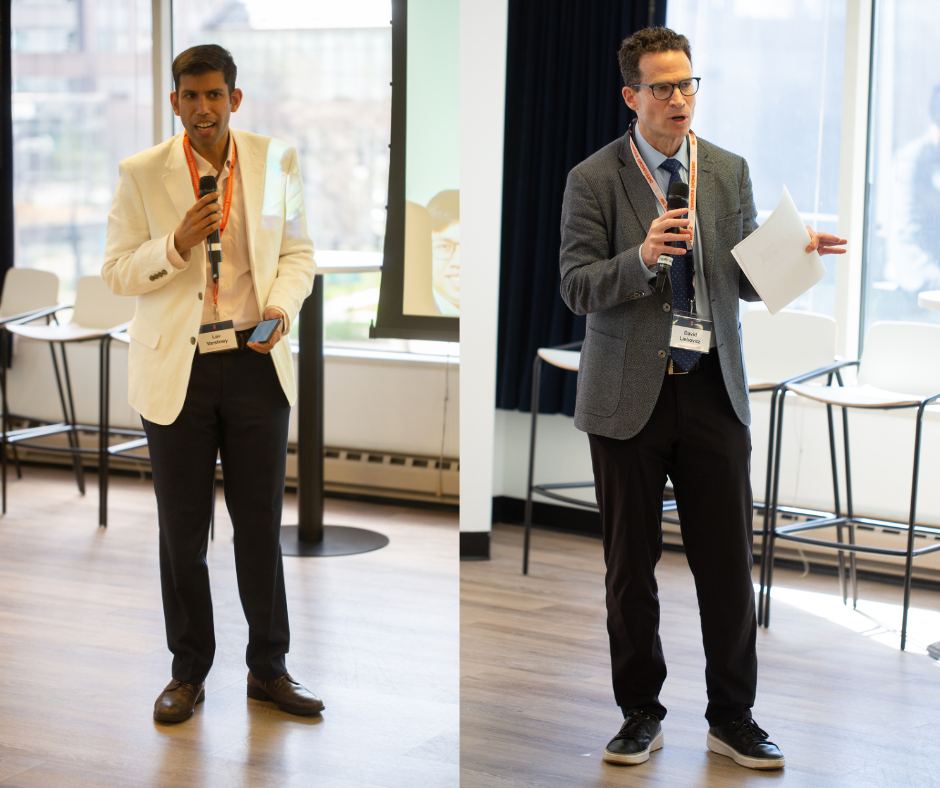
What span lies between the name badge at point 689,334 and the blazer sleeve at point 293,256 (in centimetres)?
73

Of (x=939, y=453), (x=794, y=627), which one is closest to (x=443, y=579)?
(x=794, y=627)

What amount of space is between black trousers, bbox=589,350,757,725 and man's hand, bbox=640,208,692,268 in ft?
1.01

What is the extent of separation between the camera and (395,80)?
73.5 inches

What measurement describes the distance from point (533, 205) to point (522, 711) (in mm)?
2245

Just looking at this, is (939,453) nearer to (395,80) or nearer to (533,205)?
(533,205)

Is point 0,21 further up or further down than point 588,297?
further up

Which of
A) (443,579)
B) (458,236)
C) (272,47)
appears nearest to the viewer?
(458,236)

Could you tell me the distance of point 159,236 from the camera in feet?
6.49

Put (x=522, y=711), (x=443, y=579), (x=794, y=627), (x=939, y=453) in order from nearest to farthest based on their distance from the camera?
(x=443, y=579) → (x=522, y=711) → (x=794, y=627) → (x=939, y=453)

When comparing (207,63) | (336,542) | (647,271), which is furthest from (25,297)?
(647,271)

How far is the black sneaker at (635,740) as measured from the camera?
7.29ft

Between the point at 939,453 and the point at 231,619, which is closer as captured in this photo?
the point at 231,619

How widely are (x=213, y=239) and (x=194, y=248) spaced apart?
5 cm

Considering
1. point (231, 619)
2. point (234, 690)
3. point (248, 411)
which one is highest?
point (248, 411)
